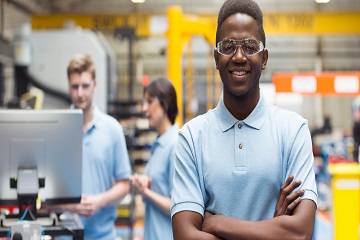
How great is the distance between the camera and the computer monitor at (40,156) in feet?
8.49

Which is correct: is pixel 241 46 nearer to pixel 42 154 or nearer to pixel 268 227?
pixel 268 227

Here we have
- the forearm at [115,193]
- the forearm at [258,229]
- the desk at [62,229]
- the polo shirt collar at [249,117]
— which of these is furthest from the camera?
the forearm at [115,193]

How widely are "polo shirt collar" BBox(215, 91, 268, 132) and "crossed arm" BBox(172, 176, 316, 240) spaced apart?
0.64 feet

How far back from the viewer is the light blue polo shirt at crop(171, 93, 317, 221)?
1.74 metres

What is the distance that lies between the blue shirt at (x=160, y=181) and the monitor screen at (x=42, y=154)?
47 centimetres

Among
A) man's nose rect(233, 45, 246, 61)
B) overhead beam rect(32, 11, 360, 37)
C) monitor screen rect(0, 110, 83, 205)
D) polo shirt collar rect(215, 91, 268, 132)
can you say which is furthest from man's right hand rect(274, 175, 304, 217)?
overhead beam rect(32, 11, 360, 37)

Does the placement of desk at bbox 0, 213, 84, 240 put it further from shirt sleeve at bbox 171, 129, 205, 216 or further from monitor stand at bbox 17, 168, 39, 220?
shirt sleeve at bbox 171, 129, 205, 216

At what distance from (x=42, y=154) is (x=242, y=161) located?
3.86ft

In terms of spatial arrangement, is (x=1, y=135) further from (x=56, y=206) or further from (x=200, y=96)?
(x=200, y=96)

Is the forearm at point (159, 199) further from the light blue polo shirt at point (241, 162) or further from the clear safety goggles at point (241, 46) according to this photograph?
the clear safety goggles at point (241, 46)

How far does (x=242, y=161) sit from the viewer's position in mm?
1736

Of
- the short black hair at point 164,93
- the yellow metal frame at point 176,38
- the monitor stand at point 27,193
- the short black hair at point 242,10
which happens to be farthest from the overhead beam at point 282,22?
the short black hair at point 242,10

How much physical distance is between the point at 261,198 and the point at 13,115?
1.29m

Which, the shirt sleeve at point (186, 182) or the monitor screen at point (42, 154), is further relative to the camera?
the monitor screen at point (42, 154)
